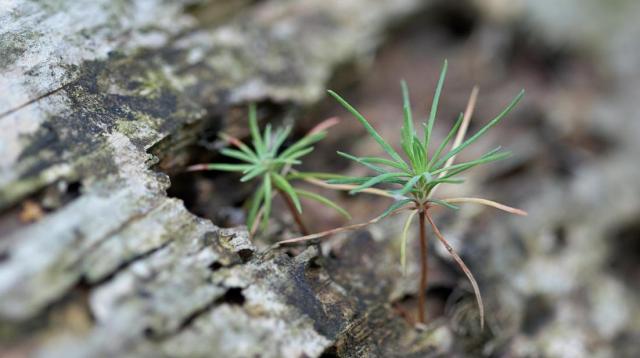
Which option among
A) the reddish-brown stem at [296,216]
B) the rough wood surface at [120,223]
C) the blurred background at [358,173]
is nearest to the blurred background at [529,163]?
the blurred background at [358,173]

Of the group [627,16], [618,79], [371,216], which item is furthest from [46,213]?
[627,16]

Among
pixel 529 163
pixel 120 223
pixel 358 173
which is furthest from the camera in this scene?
pixel 529 163

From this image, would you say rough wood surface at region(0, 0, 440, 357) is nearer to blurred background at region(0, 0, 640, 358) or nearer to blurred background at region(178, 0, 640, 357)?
blurred background at region(0, 0, 640, 358)

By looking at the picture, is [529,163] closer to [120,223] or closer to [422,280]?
[422,280]

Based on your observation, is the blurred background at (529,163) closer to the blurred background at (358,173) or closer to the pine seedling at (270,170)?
the blurred background at (358,173)

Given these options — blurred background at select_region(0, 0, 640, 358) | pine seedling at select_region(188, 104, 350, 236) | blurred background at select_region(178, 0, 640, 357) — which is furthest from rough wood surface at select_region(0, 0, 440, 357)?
blurred background at select_region(178, 0, 640, 357)

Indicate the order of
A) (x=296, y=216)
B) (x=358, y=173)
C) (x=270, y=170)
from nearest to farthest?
(x=270, y=170)
(x=296, y=216)
(x=358, y=173)

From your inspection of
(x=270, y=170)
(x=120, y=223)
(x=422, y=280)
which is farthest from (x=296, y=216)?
(x=120, y=223)

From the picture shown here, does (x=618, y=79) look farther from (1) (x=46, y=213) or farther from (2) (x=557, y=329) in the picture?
(1) (x=46, y=213)
